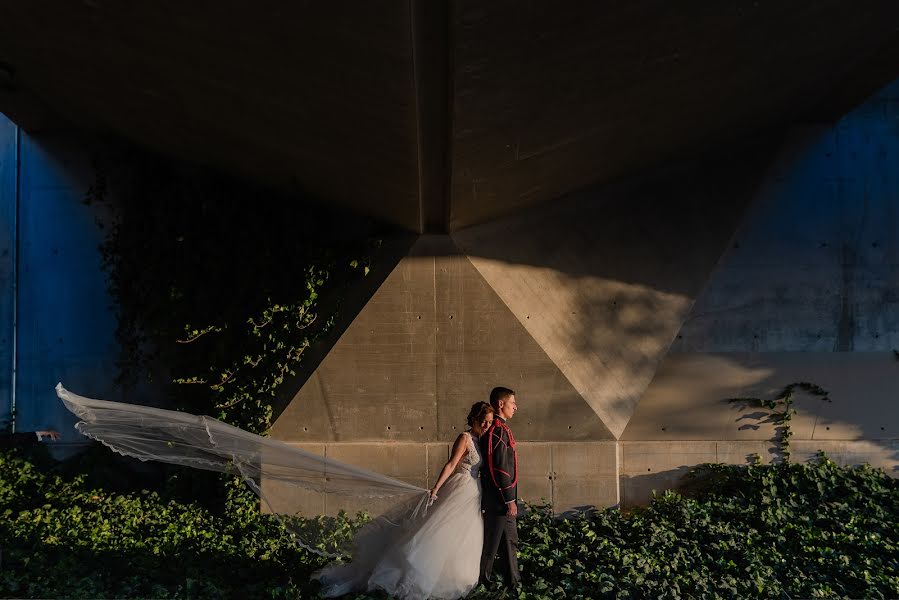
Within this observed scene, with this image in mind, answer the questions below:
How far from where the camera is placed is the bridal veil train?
17.3 feet

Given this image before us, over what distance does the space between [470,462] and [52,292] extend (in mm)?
5934

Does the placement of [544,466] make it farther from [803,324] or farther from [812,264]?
[812,264]

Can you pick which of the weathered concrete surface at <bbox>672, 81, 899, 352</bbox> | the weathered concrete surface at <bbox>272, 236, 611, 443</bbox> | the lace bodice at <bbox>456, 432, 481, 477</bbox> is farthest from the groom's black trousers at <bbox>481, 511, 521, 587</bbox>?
the weathered concrete surface at <bbox>672, 81, 899, 352</bbox>

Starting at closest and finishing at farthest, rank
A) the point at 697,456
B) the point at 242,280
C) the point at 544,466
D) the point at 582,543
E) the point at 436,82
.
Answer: the point at 436,82 → the point at 582,543 → the point at 544,466 → the point at 242,280 → the point at 697,456

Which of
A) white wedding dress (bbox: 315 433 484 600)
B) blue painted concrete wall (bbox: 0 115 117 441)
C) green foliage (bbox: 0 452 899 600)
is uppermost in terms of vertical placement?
blue painted concrete wall (bbox: 0 115 117 441)

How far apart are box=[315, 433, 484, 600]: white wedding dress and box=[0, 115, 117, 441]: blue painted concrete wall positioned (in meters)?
4.77

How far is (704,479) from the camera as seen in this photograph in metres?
8.15

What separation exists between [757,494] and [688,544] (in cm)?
145

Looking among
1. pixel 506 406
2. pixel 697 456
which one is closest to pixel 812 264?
pixel 697 456

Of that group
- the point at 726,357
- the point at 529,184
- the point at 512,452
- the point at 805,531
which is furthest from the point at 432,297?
the point at 805,531

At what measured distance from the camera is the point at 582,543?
21.9 ft

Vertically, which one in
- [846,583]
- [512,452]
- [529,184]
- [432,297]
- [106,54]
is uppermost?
[106,54]

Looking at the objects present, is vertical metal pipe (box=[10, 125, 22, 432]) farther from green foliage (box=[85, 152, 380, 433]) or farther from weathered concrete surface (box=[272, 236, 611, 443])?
weathered concrete surface (box=[272, 236, 611, 443])

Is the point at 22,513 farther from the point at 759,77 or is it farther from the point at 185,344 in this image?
the point at 759,77
